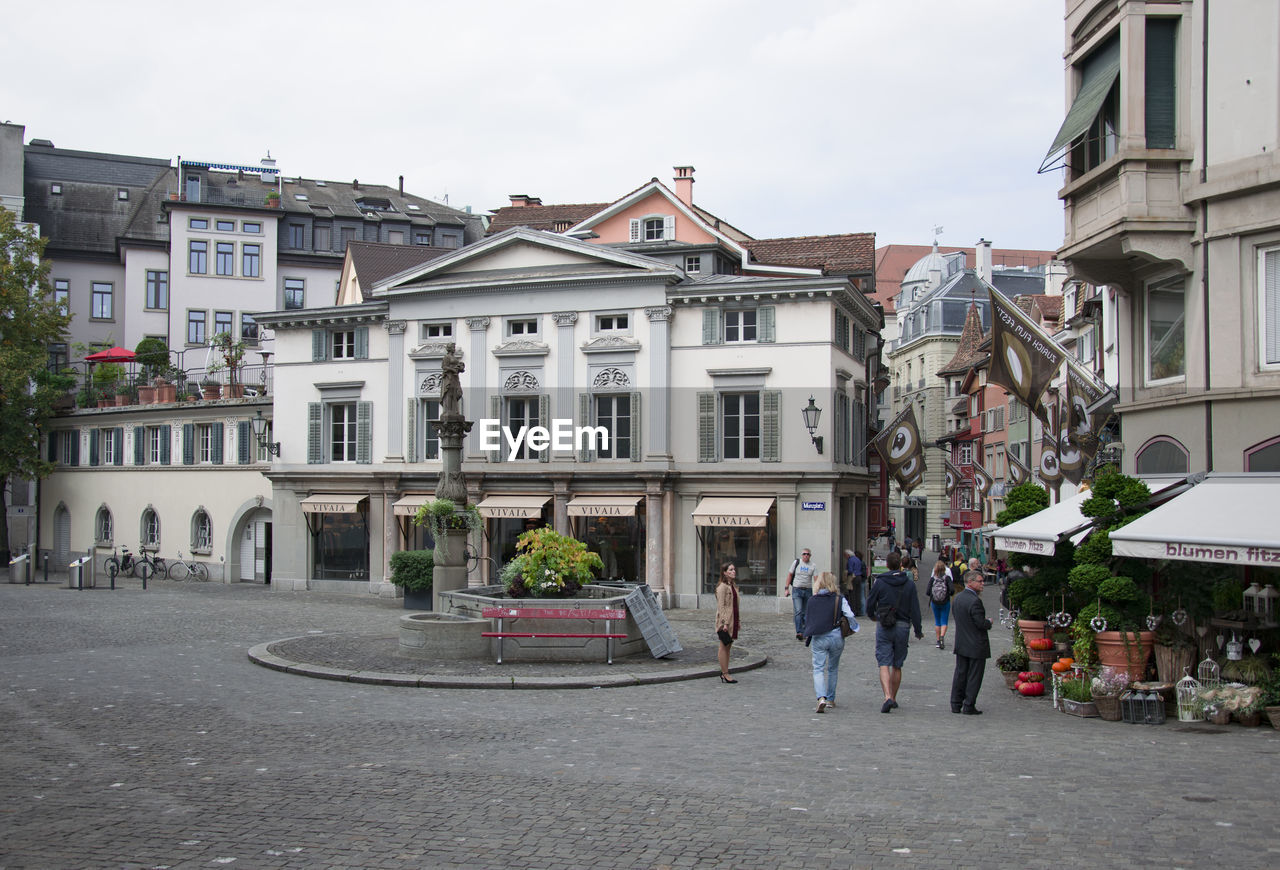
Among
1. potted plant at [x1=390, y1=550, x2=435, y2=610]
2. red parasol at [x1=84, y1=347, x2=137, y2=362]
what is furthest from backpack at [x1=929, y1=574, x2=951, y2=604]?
red parasol at [x1=84, y1=347, x2=137, y2=362]

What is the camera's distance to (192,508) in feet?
147

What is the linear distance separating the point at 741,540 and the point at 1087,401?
13.4 meters

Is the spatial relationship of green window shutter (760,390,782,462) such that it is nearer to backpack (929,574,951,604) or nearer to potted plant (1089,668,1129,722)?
backpack (929,574,951,604)

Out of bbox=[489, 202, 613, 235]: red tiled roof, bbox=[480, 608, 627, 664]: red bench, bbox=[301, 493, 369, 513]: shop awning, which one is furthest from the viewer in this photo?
bbox=[489, 202, 613, 235]: red tiled roof

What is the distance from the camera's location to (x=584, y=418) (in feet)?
115

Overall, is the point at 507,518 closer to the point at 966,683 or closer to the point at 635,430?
the point at 635,430

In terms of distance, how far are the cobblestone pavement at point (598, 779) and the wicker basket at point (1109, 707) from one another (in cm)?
26

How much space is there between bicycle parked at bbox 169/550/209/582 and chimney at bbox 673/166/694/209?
74.5ft

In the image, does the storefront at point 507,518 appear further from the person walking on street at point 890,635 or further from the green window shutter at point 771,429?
the person walking on street at point 890,635

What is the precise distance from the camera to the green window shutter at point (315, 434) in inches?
1548

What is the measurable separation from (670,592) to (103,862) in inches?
1046

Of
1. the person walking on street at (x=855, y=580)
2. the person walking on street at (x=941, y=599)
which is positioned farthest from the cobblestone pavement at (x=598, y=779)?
the person walking on street at (x=855, y=580)

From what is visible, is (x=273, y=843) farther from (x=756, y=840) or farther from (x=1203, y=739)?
(x=1203, y=739)

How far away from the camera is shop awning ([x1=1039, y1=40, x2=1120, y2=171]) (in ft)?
54.2
